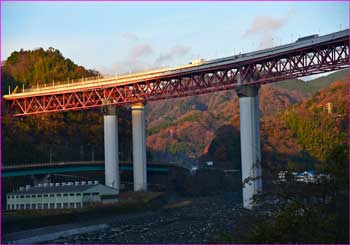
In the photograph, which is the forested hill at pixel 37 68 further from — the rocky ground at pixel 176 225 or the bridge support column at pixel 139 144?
the rocky ground at pixel 176 225

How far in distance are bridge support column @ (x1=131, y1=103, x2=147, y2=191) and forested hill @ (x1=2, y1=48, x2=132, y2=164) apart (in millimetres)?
12317

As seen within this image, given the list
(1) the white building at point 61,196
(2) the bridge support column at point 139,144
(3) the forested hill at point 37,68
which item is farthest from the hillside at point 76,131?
(2) the bridge support column at point 139,144

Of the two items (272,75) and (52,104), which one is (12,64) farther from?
(272,75)

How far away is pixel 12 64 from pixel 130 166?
2666 centimetres

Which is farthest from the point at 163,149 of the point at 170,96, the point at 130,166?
the point at 170,96

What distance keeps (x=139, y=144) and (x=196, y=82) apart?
11.5 meters

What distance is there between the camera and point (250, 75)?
49.4 metres

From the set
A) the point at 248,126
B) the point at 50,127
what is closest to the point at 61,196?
the point at 248,126

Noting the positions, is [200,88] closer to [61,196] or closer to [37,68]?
[61,196]

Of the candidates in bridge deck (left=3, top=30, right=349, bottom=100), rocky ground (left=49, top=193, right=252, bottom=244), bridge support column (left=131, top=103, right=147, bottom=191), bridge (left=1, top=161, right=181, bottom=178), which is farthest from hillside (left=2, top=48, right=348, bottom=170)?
bridge support column (left=131, top=103, right=147, bottom=191)

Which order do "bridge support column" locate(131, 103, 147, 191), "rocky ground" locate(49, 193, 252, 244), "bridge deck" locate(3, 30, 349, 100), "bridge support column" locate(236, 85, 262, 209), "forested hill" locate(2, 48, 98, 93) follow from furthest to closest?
"forested hill" locate(2, 48, 98, 93) < "bridge support column" locate(131, 103, 147, 191) < "bridge support column" locate(236, 85, 262, 209) < "bridge deck" locate(3, 30, 349, 100) < "rocky ground" locate(49, 193, 252, 244)

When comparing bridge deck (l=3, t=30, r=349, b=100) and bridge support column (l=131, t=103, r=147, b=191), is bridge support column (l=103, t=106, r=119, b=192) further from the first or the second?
bridge deck (l=3, t=30, r=349, b=100)

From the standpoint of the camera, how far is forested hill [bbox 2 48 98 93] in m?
79.4

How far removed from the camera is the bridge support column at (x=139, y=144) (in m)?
61.6
